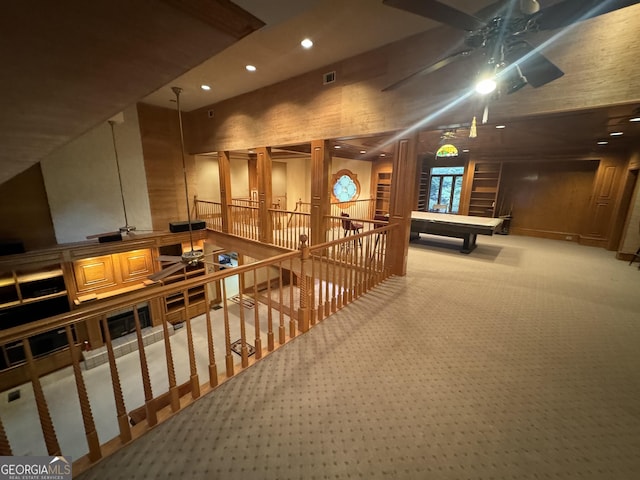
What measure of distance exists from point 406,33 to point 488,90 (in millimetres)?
1863

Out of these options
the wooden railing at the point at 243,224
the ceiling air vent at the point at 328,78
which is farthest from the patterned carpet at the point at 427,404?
the wooden railing at the point at 243,224

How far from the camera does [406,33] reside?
3.39 meters

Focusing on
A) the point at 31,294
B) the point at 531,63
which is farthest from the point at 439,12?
the point at 31,294

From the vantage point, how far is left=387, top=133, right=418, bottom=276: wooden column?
12.4 feet

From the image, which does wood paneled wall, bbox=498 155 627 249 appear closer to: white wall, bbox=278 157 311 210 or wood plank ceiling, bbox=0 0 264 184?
white wall, bbox=278 157 311 210

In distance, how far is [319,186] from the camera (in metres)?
4.80

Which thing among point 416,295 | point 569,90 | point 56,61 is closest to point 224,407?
point 56,61

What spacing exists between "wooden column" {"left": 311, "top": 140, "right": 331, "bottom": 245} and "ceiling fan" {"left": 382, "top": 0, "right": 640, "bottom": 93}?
2.55 meters

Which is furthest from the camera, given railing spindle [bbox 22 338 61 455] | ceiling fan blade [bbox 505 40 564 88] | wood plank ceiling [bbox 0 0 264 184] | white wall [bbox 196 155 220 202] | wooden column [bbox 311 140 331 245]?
white wall [bbox 196 155 220 202]

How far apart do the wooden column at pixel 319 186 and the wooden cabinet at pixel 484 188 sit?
21.5ft

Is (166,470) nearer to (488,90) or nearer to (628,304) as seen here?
(488,90)

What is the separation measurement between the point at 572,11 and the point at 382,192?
8466 millimetres

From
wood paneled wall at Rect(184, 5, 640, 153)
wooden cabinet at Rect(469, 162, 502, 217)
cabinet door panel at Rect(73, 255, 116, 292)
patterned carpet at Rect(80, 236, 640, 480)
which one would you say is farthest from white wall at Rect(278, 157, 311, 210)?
patterned carpet at Rect(80, 236, 640, 480)

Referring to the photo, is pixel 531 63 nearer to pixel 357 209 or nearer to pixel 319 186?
pixel 319 186
